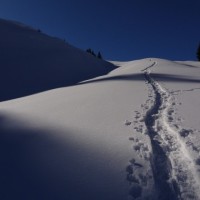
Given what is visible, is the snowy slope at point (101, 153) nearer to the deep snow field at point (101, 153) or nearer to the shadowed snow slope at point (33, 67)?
the deep snow field at point (101, 153)

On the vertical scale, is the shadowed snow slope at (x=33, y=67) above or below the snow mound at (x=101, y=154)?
above

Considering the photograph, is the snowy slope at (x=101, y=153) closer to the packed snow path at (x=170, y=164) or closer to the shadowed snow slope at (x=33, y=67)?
the packed snow path at (x=170, y=164)

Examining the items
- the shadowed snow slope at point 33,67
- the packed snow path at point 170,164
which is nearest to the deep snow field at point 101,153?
the packed snow path at point 170,164

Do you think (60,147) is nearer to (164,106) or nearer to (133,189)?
(133,189)

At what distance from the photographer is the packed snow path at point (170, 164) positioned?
151 inches

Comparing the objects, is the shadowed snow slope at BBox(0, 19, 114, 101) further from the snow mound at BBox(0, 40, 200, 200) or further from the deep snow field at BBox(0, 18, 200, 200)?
the snow mound at BBox(0, 40, 200, 200)

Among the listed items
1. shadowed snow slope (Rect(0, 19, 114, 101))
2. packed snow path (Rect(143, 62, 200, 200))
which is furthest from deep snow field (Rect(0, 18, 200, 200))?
shadowed snow slope (Rect(0, 19, 114, 101))

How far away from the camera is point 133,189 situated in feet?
12.6

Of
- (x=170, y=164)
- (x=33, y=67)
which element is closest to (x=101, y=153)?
(x=170, y=164)

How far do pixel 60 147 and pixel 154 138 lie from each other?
2.08m

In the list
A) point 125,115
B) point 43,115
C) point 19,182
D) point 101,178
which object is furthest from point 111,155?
point 43,115

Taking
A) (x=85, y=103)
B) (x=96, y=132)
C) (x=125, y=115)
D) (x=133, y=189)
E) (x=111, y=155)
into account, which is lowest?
(x=133, y=189)

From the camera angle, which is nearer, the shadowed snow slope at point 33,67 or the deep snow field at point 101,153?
the deep snow field at point 101,153

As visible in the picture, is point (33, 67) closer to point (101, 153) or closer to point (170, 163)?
point (101, 153)
